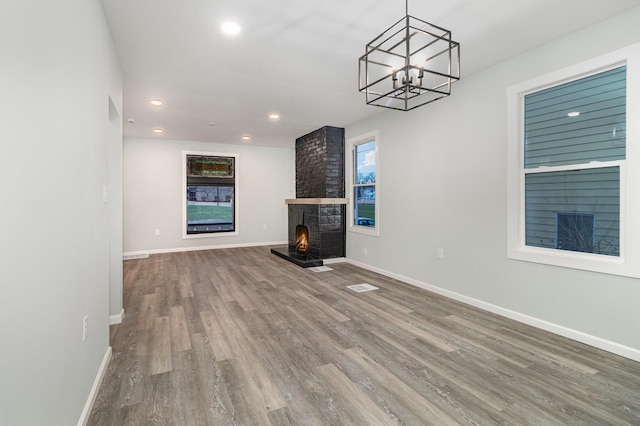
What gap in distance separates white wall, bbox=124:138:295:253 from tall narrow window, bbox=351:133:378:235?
2.91m

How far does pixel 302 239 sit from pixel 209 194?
2.81 meters

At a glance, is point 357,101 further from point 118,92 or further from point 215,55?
point 118,92

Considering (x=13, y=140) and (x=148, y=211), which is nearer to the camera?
(x=13, y=140)

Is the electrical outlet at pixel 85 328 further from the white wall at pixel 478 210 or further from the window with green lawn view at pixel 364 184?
the window with green lawn view at pixel 364 184

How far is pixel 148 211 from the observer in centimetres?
677

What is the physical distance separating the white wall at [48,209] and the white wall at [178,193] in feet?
17.5

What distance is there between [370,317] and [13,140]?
2.96 m

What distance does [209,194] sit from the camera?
742 centimetres

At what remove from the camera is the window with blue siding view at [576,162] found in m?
2.48

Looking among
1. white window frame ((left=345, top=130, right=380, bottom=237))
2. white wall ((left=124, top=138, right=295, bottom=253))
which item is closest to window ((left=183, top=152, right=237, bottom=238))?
white wall ((left=124, top=138, right=295, bottom=253))

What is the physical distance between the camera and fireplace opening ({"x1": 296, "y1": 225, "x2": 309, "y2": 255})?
19.8 ft

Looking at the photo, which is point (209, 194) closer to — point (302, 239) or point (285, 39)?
point (302, 239)

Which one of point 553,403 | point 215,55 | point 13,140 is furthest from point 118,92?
point 553,403

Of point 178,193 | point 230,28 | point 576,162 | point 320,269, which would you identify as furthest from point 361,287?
point 178,193
